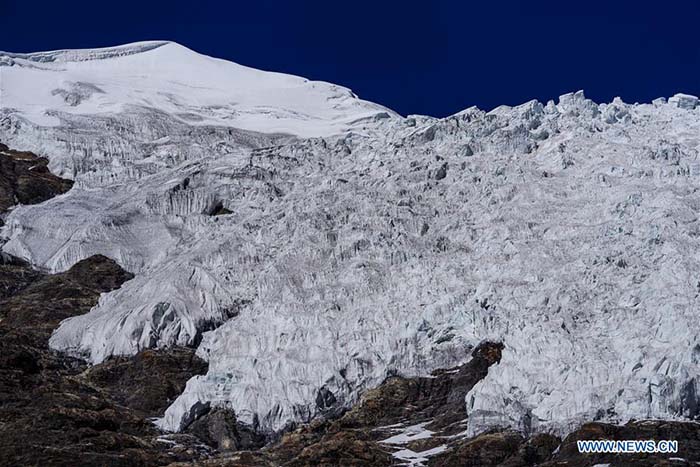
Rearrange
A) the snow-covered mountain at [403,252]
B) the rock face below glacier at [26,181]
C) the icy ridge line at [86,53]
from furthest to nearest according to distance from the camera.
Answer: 1. the icy ridge line at [86,53]
2. the rock face below glacier at [26,181]
3. the snow-covered mountain at [403,252]

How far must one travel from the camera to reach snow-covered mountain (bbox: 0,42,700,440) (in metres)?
57.6

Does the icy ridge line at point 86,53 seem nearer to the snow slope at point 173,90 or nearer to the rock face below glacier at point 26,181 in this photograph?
the snow slope at point 173,90

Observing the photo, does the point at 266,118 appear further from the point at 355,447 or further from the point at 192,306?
the point at 355,447

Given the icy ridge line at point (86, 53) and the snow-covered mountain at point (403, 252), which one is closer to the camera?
the snow-covered mountain at point (403, 252)

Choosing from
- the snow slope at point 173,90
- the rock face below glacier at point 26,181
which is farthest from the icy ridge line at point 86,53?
the rock face below glacier at point 26,181

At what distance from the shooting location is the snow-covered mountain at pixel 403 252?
2267 inches

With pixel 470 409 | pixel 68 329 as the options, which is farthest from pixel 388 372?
pixel 68 329

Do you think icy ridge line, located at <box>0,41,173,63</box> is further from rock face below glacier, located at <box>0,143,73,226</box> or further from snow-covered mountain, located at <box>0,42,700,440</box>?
rock face below glacier, located at <box>0,143,73,226</box>

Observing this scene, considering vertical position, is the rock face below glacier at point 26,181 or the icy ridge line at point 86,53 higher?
the icy ridge line at point 86,53

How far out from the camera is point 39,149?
355ft

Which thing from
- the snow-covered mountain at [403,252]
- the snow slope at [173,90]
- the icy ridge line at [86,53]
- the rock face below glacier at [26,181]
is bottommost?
the snow-covered mountain at [403,252]

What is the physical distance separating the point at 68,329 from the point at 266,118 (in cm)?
5303

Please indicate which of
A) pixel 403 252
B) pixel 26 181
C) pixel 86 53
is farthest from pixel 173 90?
pixel 403 252

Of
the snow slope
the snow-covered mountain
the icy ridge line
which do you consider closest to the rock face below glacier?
the snow-covered mountain
